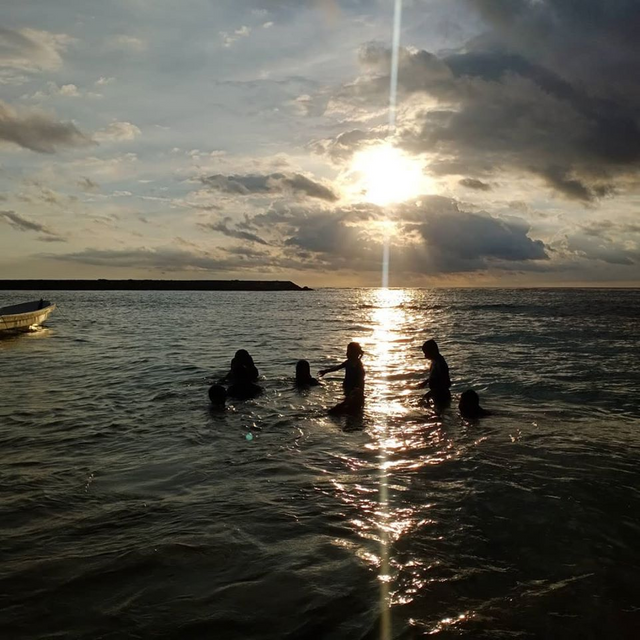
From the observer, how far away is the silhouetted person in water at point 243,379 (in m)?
14.4

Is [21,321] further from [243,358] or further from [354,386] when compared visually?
[354,386]

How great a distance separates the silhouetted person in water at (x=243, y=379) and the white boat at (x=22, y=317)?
2473 cm

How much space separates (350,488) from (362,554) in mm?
1993

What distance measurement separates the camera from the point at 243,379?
582 inches

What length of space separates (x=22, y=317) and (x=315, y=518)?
35.3 meters

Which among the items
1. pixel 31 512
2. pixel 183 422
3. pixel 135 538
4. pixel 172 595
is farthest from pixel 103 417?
pixel 172 595

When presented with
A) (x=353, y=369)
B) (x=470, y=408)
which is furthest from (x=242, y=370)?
(x=470, y=408)

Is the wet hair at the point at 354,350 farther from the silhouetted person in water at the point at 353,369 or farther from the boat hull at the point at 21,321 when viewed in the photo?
the boat hull at the point at 21,321

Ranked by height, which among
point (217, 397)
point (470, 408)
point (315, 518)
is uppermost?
point (470, 408)

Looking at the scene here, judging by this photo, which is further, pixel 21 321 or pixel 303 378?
pixel 21 321

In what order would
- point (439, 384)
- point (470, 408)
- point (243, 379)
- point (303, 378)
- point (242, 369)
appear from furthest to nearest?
point (303, 378) → point (242, 369) → point (243, 379) → point (439, 384) → point (470, 408)

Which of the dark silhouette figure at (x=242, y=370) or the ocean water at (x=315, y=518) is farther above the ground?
the dark silhouette figure at (x=242, y=370)

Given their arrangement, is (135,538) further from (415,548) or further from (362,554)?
(415,548)

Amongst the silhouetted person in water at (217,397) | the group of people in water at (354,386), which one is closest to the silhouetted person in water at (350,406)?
the group of people in water at (354,386)
